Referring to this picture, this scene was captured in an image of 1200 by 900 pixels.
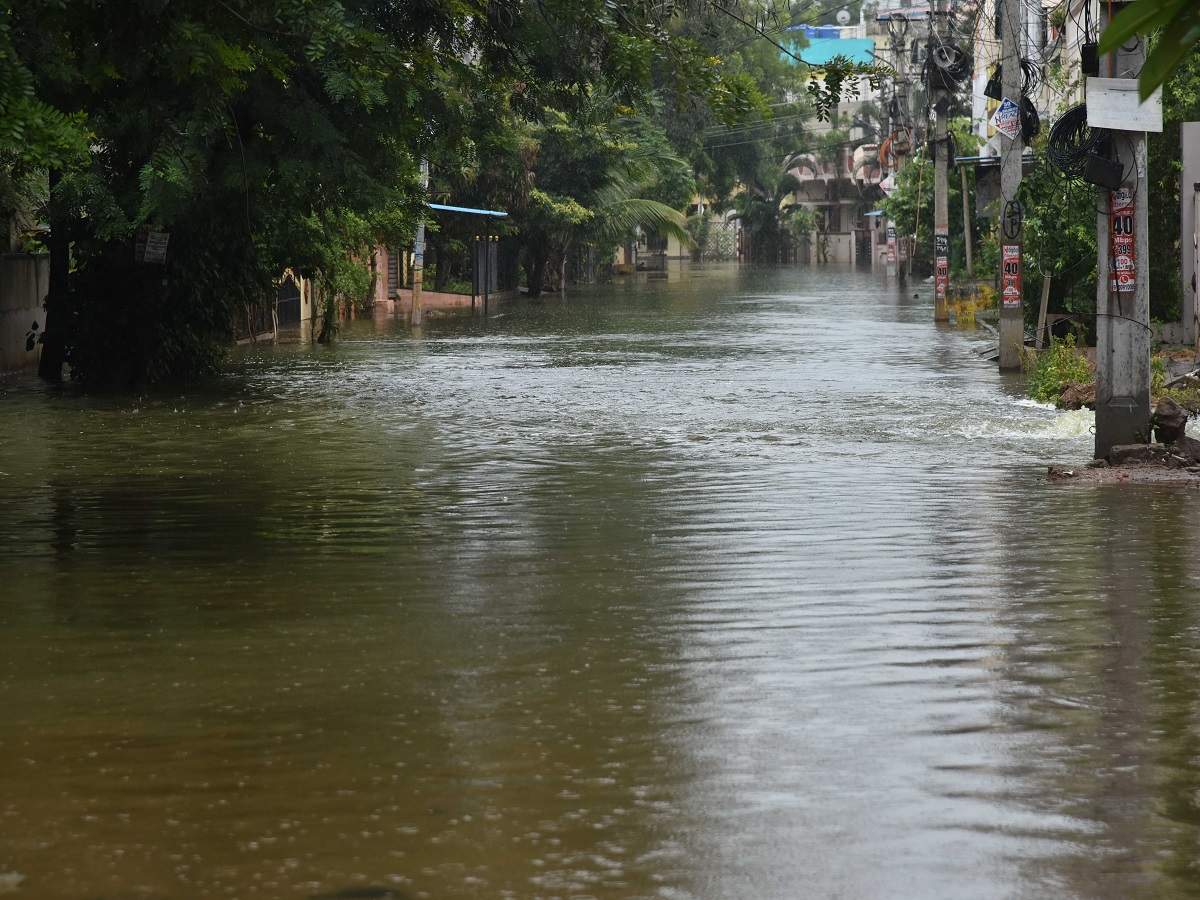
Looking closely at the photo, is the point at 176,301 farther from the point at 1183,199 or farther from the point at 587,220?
the point at 587,220

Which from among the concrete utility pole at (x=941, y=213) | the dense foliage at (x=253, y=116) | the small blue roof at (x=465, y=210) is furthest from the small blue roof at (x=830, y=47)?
the dense foliage at (x=253, y=116)

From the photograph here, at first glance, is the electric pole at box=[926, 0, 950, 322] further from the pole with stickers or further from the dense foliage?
the pole with stickers

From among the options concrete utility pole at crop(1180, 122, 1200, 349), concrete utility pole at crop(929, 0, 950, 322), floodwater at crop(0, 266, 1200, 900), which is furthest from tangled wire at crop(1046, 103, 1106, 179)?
concrete utility pole at crop(929, 0, 950, 322)

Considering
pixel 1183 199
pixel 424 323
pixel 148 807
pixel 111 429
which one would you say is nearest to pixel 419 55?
pixel 111 429

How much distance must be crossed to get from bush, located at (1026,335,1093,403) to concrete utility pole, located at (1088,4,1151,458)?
5.51 metres

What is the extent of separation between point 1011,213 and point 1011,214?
1 cm

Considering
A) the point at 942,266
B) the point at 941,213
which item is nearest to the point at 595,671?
the point at 941,213

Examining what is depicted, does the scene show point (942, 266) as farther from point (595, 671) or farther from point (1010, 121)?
point (595, 671)

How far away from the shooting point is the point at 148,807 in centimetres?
523

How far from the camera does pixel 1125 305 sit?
530 inches

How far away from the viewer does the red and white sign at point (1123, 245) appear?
44.1ft

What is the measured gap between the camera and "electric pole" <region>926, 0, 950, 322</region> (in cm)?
3734

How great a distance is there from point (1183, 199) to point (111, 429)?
552 inches

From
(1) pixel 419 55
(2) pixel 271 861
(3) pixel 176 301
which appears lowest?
(2) pixel 271 861
